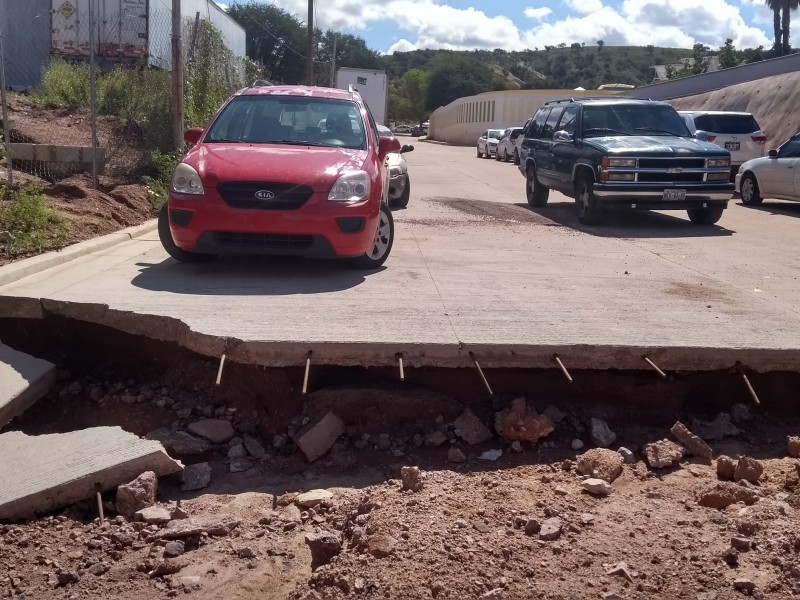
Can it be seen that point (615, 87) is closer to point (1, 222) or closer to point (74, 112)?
point (74, 112)

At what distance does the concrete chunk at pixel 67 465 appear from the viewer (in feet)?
15.1

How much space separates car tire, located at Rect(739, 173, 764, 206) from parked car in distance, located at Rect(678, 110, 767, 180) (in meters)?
2.96

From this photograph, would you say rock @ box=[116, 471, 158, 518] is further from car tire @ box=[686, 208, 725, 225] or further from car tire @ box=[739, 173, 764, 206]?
car tire @ box=[739, 173, 764, 206]

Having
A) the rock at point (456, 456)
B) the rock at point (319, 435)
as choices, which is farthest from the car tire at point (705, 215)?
the rock at point (319, 435)

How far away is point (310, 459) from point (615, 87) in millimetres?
55192

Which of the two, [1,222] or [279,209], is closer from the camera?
[279,209]

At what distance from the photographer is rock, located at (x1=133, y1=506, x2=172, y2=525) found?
4.49 m

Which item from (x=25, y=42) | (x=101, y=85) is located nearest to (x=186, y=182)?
(x=101, y=85)

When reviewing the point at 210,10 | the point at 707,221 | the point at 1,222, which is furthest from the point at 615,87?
the point at 1,222

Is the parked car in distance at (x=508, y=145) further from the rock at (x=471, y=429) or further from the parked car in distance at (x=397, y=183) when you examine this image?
the rock at (x=471, y=429)

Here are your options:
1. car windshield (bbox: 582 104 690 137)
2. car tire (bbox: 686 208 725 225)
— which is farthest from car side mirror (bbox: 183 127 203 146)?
car tire (bbox: 686 208 725 225)

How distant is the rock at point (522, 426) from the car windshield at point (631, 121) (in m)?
9.10

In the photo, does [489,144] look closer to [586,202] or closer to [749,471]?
[586,202]

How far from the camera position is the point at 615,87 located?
56.5 meters
